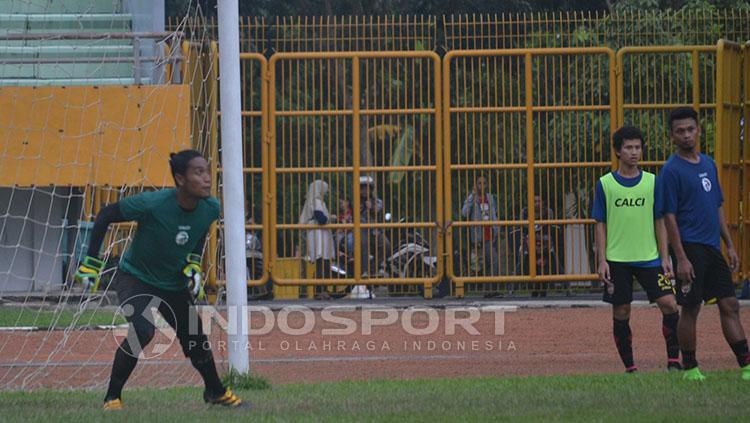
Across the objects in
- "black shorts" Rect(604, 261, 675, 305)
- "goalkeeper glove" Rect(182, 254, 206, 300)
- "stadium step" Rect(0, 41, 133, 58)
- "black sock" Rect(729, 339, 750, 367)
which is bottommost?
"black sock" Rect(729, 339, 750, 367)

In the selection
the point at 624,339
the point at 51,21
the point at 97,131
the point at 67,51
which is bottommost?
the point at 624,339

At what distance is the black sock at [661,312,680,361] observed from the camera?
1051 centimetres

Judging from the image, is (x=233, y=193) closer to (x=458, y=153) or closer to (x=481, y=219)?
(x=458, y=153)

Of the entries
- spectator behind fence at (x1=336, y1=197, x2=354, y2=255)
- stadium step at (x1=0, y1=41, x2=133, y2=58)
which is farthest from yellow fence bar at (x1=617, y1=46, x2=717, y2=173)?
stadium step at (x1=0, y1=41, x2=133, y2=58)

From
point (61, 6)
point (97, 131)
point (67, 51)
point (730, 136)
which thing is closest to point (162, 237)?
point (97, 131)

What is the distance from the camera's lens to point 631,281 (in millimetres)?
10367

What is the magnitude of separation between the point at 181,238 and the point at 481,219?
9375 mm

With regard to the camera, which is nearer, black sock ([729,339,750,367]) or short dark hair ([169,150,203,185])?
short dark hair ([169,150,203,185])

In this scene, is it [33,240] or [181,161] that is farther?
[33,240]

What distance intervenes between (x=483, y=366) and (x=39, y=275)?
6945mm

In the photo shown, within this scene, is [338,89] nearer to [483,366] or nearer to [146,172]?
[146,172]

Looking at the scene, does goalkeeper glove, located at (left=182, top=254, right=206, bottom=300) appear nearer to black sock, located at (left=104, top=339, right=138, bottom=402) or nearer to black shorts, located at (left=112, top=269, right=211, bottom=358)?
black shorts, located at (left=112, top=269, right=211, bottom=358)

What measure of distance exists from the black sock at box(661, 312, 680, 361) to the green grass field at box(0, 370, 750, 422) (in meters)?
0.46

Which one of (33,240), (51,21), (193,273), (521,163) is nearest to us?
(193,273)
